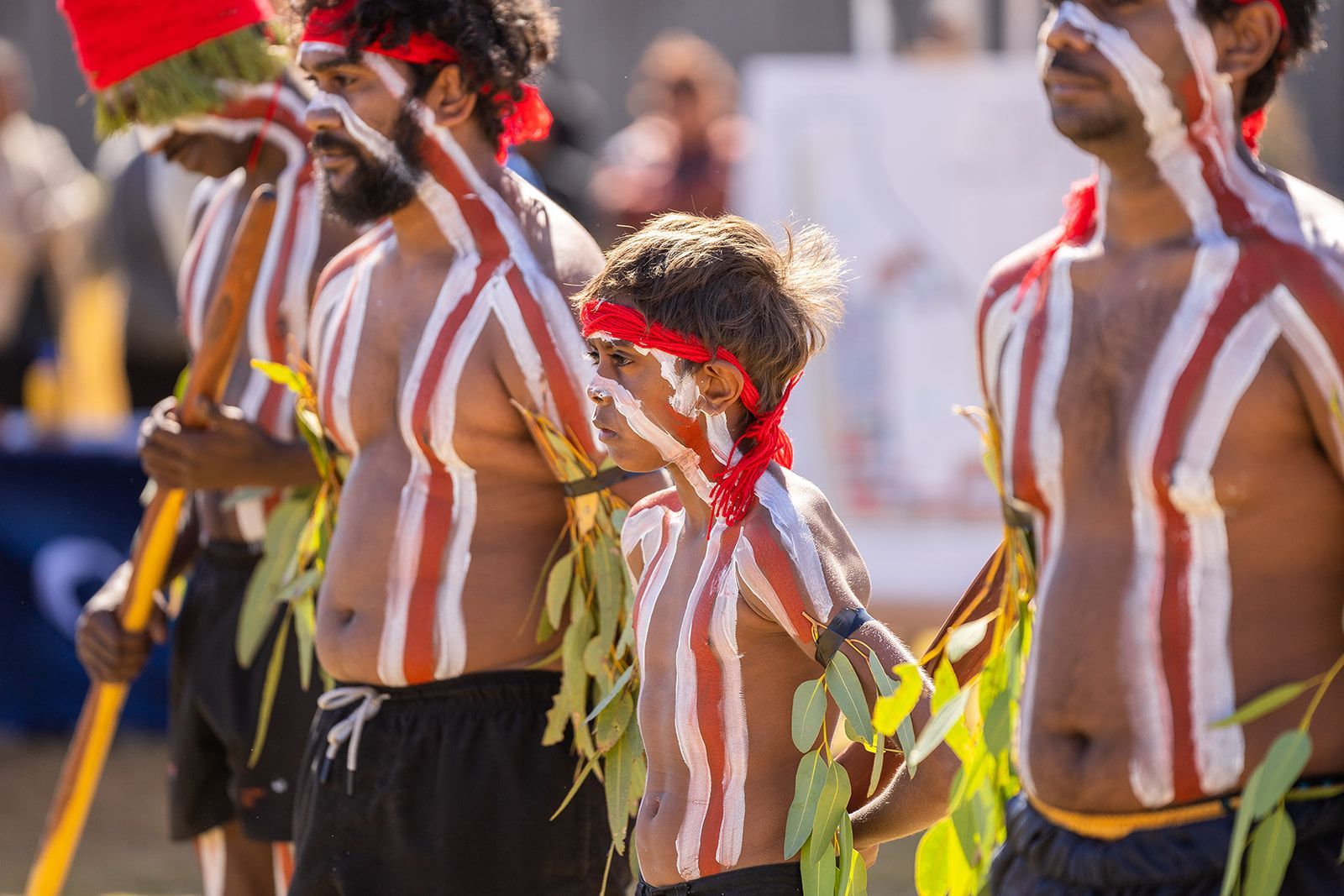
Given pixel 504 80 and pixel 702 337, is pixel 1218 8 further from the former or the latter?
pixel 504 80

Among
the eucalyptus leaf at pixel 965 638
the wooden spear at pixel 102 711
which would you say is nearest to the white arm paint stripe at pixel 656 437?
the eucalyptus leaf at pixel 965 638

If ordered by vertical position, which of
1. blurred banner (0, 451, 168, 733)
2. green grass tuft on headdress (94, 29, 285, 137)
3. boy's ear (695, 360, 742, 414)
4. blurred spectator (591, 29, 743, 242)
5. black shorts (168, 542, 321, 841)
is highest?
green grass tuft on headdress (94, 29, 285, 137)

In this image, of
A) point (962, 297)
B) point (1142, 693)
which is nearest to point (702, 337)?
point (1142, 693)

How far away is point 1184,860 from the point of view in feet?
7.21

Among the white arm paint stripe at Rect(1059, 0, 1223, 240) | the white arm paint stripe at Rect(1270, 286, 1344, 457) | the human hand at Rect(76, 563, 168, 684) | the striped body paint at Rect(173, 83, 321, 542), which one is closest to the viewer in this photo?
the white arm paint stripe at Rect(1270, 286, 1344, 457)

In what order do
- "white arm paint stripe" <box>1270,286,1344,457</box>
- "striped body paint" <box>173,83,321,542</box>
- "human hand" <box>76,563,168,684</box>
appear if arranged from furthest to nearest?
"human hand" <box>76,563,168,684</box>
"striped body paint" <box>173,83,321,542</box>
"white arm paint stripe" <box>1270,286,1344,457</box>

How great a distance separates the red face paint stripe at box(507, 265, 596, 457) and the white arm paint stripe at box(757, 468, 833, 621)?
59 centimetres

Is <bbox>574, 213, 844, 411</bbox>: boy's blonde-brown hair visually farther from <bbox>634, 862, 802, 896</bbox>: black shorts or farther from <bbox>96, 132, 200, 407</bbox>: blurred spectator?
<bbox>96, 132, 200, 407</bbox>: blurred spectator

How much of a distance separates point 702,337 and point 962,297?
511cm

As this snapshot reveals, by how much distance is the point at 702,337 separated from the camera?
2.62 metres

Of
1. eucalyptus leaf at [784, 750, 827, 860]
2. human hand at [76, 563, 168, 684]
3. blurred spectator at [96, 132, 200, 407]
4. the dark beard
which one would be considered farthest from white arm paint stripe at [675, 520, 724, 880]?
blurred spectator at [96, 132, 200, 407]

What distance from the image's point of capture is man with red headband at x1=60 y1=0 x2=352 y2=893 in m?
3.90

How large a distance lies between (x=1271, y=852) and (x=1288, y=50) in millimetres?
1005

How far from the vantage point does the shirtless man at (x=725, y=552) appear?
101 inches
